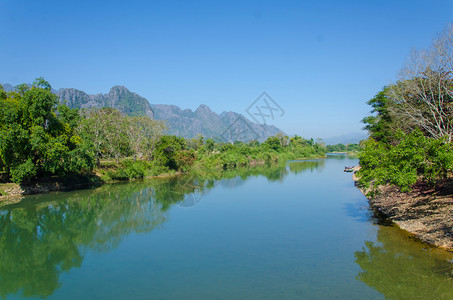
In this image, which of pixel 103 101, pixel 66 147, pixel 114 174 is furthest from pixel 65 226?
pixel 103 101

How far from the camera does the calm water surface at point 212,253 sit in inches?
284

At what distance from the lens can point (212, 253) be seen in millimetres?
9766

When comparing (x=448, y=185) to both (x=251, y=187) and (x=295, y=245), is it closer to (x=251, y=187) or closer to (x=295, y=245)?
(x=295, y=245)

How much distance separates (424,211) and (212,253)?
28.6ft

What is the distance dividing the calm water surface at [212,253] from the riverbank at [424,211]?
522 millimetres

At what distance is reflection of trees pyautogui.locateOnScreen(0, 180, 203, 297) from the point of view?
8.38 metres

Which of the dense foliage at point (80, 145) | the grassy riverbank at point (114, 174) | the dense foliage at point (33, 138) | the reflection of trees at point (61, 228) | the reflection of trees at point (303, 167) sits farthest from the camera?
the reflection of trees at point (303, 167)

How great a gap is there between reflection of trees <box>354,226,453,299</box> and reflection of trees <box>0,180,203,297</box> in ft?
27.0

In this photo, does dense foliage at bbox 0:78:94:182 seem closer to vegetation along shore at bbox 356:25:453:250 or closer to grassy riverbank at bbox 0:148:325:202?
grassy riverbank at bbox 0:148:325:202

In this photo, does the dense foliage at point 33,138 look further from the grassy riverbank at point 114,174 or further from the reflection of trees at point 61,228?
the reflection of trees at point 61,228

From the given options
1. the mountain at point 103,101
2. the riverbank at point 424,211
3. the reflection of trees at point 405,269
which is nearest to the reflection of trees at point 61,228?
the reflection of trees at point 405,269

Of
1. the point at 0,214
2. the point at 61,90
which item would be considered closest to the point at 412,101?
the point at 0,214

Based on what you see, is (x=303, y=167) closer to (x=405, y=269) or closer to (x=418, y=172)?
(x=418, y=172)

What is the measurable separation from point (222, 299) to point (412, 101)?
51.8 feet
